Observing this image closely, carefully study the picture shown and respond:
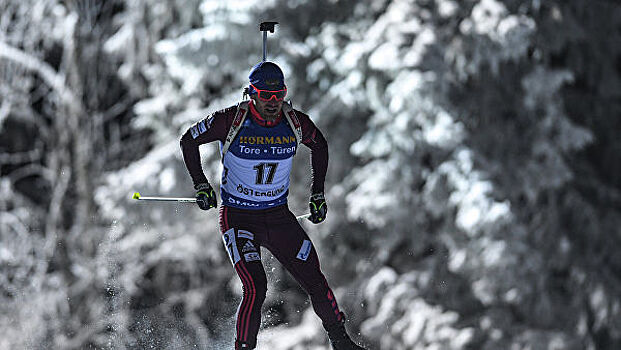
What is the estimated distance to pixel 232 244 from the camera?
466 centimetres

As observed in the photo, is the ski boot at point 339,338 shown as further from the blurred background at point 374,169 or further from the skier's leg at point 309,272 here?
the blurred background at point 374,169

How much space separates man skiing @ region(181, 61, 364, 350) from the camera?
4461 millimetres

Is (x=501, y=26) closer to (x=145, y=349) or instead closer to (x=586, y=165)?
(x=586, y=165)

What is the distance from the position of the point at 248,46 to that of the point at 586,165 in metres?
4.87

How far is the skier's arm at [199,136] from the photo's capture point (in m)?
4.48

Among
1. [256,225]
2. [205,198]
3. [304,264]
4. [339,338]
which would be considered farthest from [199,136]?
[339,338]

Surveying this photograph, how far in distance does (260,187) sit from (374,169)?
591 centimetres

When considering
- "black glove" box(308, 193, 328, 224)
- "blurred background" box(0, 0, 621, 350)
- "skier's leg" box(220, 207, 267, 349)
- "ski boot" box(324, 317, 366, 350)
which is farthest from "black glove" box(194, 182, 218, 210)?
"blurred background" box(0, 0, 621, 350)

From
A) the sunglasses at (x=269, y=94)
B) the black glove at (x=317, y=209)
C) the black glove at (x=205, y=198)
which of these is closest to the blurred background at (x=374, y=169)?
the black glove at (x=317, y=209)

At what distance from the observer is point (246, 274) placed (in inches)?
180

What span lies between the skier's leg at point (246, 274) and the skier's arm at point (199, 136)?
307 mm

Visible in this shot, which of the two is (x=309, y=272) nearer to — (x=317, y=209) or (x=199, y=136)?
(x=317, y=209)

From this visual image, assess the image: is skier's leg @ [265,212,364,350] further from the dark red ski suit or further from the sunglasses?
the sunglasses

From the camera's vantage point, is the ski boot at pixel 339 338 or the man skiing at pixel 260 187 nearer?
the man skiing at pixel 260 187
